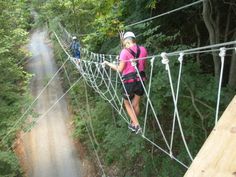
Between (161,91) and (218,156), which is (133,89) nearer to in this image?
(161,91)

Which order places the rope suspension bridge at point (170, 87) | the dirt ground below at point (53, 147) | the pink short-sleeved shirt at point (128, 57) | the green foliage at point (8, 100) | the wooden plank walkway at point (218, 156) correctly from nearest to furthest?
the wooden plank walkway at point (218, 156) → the rope suspension bridge at point (170, 87) → the pink short-sleeved shirt at point (128, 57) → the green foliage at point (8, 100) → the dirt ground below at point (53, 147)

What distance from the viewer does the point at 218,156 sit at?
86 cm

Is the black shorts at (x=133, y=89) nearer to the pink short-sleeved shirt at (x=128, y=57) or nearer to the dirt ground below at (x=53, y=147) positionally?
the pink short-sleeved shirt at (x=128, y=57)

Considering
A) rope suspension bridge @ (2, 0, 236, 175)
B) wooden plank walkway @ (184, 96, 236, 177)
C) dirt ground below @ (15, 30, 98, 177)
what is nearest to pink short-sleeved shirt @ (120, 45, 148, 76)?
rope suspension bridge @ (2, 0, 236, 175)

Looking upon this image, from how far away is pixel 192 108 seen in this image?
5.96 m

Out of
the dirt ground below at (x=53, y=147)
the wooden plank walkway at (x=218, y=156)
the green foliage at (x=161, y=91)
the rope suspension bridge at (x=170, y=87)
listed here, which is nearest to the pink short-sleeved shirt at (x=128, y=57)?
the rope suspension bridge at (x=170, y=87)

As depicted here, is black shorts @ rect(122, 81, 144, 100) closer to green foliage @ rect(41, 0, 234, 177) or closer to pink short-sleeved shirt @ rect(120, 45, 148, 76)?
pink short-sleeved shirt @ rect(120, 45, 148, 76)

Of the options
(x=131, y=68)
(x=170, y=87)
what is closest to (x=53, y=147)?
(x=170, y=87)

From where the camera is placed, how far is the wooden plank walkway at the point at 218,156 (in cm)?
81

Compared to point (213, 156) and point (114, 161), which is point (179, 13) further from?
point (213, 156)

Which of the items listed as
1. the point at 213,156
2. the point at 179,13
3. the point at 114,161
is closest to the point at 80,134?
the point at 114,161

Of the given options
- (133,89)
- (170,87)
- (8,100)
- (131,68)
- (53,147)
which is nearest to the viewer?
(131,68)

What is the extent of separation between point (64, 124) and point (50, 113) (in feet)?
4.16

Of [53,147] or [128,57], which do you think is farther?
[53,147]
